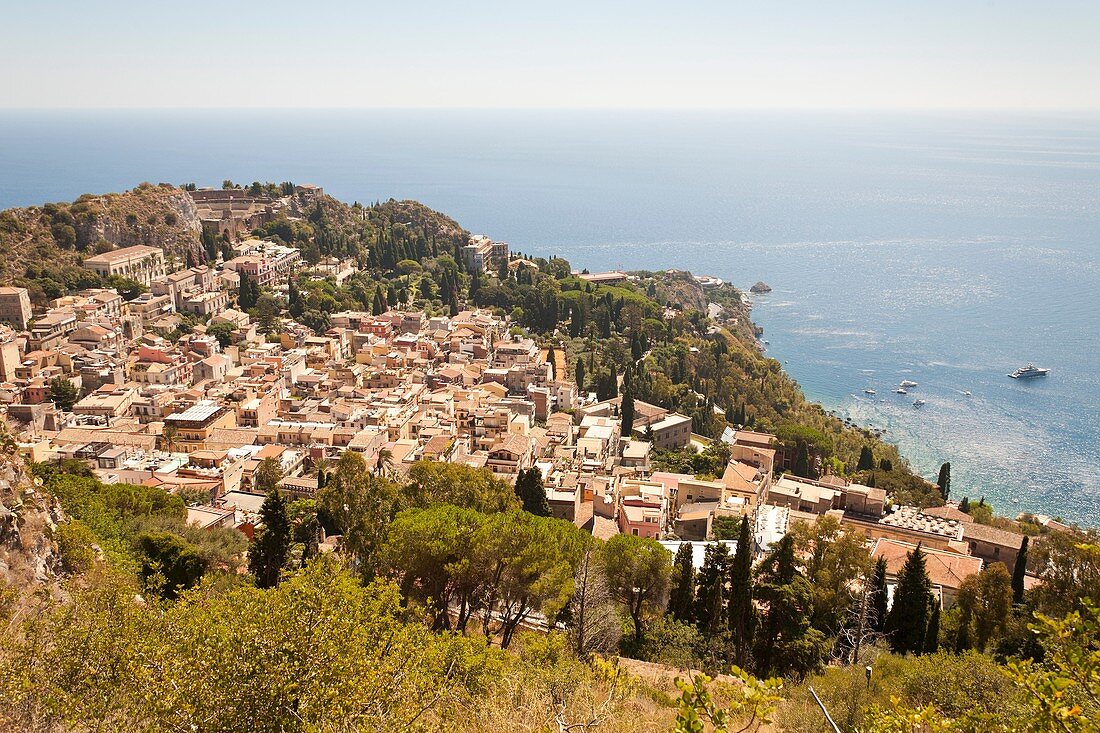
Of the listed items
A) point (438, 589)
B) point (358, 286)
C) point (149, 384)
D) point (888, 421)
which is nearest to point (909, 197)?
point (888, 421)

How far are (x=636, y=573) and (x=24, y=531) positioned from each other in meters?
9.89

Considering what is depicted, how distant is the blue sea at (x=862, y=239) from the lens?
38969 millimetres

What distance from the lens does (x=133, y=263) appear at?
138 ft

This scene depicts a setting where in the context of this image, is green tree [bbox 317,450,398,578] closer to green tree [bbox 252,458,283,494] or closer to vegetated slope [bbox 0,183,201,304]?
green tree [bbox 252,458,283,494]

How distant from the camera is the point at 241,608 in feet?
24.1

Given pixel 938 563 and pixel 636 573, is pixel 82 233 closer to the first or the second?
pixel 636 573

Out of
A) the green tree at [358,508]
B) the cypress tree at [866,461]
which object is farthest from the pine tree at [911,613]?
the cypress tree at [866,461]

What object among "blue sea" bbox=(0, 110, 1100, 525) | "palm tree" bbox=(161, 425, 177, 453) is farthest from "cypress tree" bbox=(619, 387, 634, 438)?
"palm tree" bbox=(161, 425, 177, 453)

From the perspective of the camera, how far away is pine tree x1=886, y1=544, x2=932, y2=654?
49.4ft

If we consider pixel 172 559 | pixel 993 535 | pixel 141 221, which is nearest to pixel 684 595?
pixel 172 559

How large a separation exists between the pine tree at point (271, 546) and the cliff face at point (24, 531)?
3806 mm

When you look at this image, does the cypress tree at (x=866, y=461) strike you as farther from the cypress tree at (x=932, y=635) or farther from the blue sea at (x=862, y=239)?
the cypress tree at (x=932, y=635)

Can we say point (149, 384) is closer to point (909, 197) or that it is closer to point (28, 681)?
point (28, 681)

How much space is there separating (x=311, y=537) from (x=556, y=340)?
2649 centimetres
